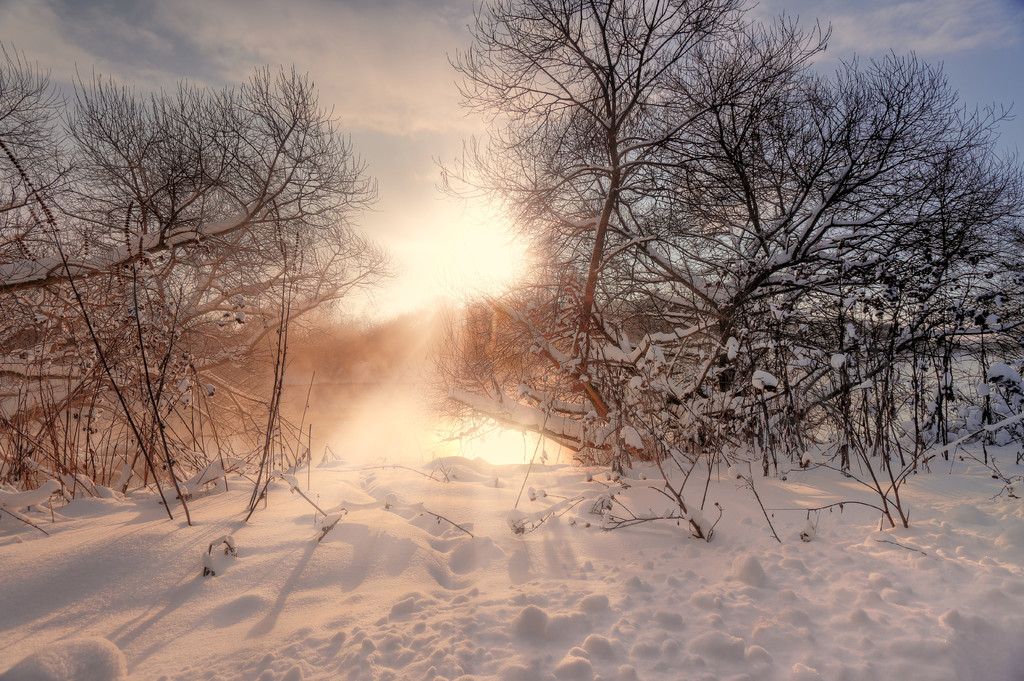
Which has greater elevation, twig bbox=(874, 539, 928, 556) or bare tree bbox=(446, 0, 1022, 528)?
bare tree bbox=(446, 0, 1022, 528)

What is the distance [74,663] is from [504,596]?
1.24 meters

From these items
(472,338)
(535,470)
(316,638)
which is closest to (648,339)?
(535,470)

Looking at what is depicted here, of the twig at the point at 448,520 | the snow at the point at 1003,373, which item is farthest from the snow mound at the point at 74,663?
the snow at the point at 1003,373

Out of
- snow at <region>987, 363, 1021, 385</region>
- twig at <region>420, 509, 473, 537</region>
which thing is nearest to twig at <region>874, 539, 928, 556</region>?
snow at <region>987, 363, 1021, 385</region>

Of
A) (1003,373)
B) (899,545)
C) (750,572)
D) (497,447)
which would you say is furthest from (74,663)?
(497,447)

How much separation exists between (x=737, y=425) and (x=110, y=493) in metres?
4.39

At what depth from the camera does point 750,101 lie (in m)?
5.98

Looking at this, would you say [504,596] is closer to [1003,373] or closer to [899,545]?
[899,545]

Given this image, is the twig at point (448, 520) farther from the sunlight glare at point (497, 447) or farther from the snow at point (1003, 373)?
the sunlight glare at point (497, 447)

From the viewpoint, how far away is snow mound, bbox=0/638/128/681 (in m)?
1.24

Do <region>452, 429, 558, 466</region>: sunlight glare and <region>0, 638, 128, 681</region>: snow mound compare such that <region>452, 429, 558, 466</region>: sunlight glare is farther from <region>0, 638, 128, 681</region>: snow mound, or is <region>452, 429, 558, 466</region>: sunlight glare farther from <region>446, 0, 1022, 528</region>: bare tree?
<region>0, 638, 128, 681</region>: snow mound

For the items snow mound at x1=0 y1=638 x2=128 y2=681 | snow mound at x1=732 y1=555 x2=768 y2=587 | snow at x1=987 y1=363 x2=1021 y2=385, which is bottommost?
snow mound at x1=0 y1=638 x2=128 y2=681

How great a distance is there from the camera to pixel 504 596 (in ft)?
5.78

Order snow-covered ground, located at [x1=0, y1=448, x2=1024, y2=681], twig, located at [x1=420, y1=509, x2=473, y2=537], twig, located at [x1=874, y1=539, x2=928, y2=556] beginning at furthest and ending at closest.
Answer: twig, located at [x1=420, y1=509, x2=473, y2=537] < twig, located at [x1=874, y1=539, x2=928, y2=556] < snow-covered ground, located at [x1=0, y1=448, x2=1024, y2=681]
